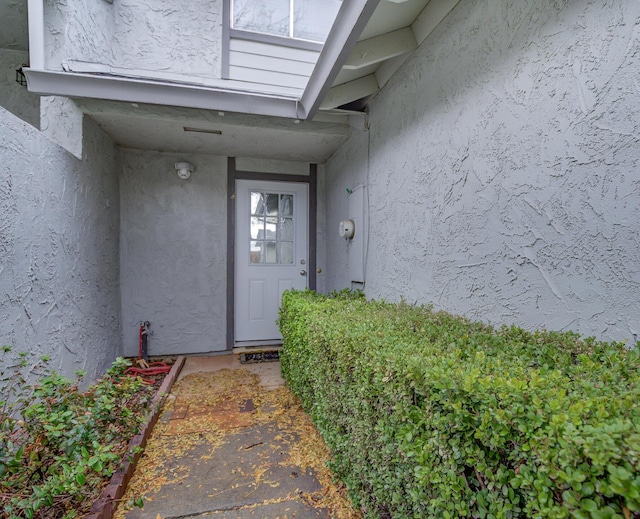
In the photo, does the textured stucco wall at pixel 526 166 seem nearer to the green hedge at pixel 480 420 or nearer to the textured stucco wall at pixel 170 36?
the green hedge at pixel 480 420

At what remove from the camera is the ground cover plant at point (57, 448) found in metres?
1.31

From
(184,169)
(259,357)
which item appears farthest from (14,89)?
(259,357)

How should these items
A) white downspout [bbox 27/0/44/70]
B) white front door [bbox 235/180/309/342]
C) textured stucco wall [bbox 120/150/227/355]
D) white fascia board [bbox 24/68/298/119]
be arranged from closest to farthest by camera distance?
white downspout [bbox 27/0/44/70], white fascia board [bbox 24/68/298/119], textured stucco wall [bbox 120/150/227/355], white front door [bbox 235/180/309/342]

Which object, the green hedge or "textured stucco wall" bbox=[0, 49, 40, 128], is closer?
the green hedge

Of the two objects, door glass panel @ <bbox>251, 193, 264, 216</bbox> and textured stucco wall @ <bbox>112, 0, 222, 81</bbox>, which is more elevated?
textured stucco wall @ <bbox>112, 0, 222, 81</bbox>

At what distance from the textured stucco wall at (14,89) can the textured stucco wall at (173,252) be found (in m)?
1.01

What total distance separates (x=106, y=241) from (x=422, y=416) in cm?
408

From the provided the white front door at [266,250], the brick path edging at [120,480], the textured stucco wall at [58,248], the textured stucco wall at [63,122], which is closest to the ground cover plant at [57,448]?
the brick path edging at [120,480]

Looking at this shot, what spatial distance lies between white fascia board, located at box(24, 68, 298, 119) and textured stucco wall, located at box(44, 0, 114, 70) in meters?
0.33

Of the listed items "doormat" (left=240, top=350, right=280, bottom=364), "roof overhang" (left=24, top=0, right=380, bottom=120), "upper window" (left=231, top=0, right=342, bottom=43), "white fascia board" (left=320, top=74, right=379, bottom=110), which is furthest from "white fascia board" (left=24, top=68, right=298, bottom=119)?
"doormat" (left=240, top=350, right=280, bottom=364)

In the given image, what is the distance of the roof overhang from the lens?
98.9 inches

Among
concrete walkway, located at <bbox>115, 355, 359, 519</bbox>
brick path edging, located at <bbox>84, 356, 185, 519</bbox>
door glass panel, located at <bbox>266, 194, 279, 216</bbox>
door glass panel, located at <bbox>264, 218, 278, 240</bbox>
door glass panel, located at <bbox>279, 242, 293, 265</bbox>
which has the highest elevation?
door glass panel, located at <bbox>266, 194, 279, 216</bbox>

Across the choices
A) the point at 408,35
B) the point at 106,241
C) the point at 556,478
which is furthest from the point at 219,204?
the point at 556,478

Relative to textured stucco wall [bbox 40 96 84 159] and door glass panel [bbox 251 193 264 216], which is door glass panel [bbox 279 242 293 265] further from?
textured stucco wall [bbox 40 96 84 159]
